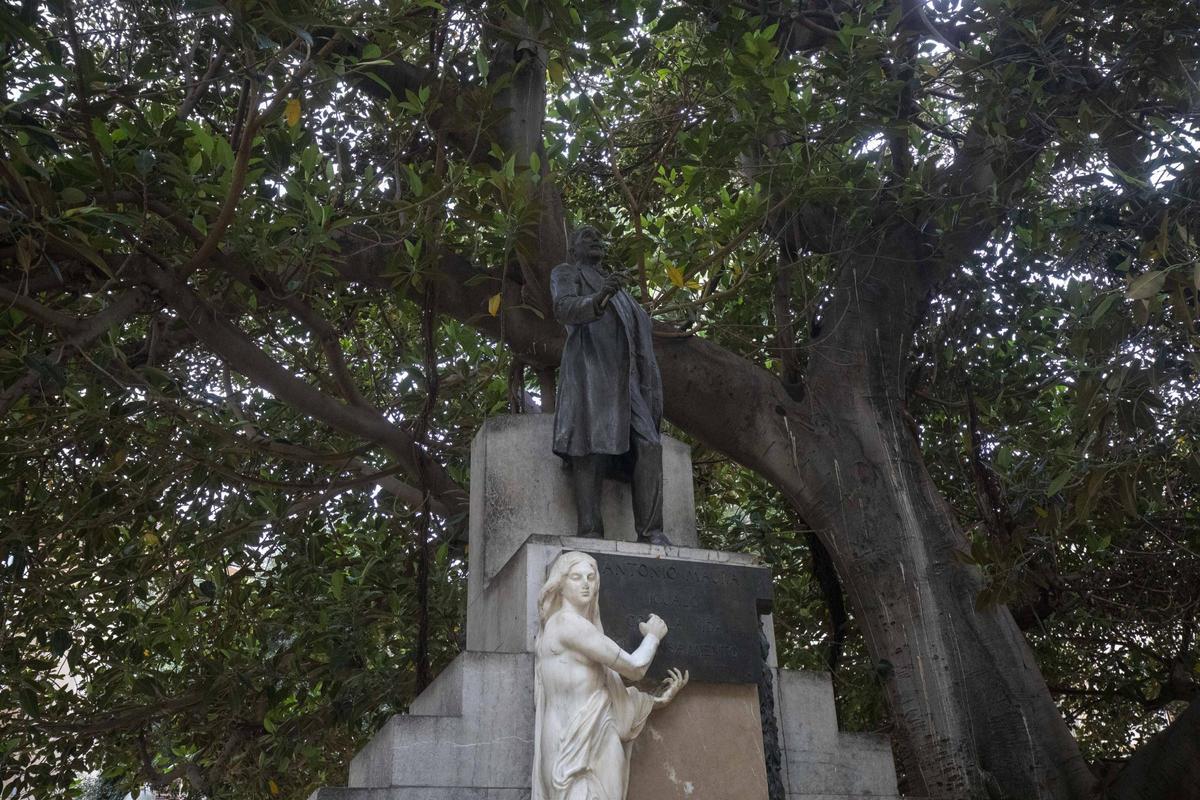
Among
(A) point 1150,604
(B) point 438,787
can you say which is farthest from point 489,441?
(A) point 1150,604

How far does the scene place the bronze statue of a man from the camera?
6414 millimetres

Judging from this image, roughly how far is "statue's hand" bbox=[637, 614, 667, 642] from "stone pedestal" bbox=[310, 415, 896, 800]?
0.11 m

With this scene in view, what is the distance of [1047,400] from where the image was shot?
10.2m

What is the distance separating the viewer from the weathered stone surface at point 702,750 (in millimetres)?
5453

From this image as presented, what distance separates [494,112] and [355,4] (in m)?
1.12

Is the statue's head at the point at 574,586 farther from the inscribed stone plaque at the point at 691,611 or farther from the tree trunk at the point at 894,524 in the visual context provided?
the tree trunk at the point at 894,524

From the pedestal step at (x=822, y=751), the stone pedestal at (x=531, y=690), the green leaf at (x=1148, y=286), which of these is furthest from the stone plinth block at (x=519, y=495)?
the green leaf at (x=1148, y=286)

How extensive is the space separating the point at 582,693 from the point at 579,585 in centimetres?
50

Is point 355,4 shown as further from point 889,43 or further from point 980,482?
point 980,482

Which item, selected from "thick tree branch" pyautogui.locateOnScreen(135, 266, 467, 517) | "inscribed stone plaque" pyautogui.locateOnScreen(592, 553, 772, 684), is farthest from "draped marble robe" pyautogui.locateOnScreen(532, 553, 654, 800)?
"thick tree branch" pyautogui.locateOnScreen(135, 266, 467, 517)

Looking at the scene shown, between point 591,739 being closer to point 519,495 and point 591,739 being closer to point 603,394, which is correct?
point 519,495

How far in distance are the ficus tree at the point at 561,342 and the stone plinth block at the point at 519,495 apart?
1.35 meters

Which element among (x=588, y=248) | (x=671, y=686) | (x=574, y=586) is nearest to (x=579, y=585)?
(x=574, y=586)

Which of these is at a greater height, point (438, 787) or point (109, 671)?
point (109, 671)
